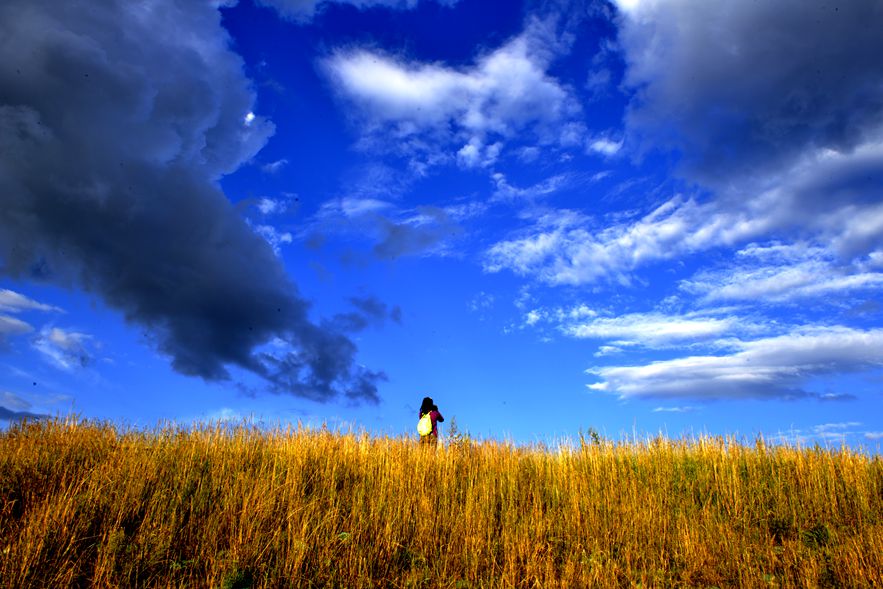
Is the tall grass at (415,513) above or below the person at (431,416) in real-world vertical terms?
below

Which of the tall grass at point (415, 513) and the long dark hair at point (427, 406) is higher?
the long dark hair at point (427, 406)

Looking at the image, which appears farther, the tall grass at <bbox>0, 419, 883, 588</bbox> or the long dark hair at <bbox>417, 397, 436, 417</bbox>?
the long dark hair at <bbox>417, 397, 436, 417</bbox>

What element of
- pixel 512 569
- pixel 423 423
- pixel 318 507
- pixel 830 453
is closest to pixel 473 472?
pixel 423 423

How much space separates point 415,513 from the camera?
9805mm

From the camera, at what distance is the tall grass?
277 inches

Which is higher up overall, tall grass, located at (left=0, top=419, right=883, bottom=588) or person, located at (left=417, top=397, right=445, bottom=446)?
person, located at (left=417, top=397, right=445, bottom=446)

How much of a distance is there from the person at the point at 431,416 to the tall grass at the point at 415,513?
45 centimetres

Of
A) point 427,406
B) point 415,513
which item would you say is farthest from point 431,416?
point 415,513

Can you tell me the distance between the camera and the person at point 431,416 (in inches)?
571

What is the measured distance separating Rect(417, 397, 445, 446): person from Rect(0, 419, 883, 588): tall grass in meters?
0.45

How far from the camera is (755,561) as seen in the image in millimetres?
7934

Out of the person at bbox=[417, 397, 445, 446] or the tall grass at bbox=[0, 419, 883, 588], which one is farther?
the person at bbox=[417, 397, 445, 446]

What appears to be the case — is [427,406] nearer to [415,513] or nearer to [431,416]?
[431,416]

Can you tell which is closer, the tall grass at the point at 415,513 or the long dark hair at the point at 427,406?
the tall grass at the point at 415,513
